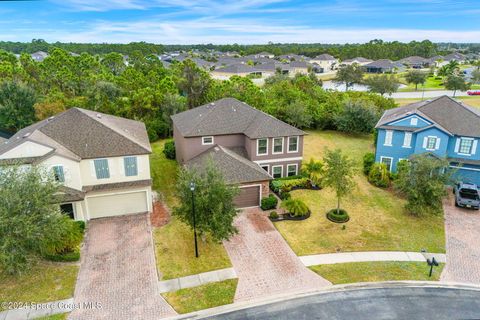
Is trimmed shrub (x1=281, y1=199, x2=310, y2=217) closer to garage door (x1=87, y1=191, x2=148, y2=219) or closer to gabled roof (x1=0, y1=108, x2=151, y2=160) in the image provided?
garage door (x1=87, y1=191, x2=148, y2=219)

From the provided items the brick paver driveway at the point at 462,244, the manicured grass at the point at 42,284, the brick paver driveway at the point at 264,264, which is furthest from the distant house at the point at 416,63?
the manicured grass at the point at 42,284

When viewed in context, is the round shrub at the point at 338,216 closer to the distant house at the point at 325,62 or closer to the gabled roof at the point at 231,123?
the gabled roof at the point at 231,123

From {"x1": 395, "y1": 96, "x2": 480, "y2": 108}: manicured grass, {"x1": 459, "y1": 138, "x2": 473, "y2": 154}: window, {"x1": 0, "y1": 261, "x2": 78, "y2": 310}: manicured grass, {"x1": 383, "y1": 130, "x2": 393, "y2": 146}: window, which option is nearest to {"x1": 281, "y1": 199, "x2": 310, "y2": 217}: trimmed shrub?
{"x1": 383, "y1": 130, "x2": 393, "y2": 146}: window

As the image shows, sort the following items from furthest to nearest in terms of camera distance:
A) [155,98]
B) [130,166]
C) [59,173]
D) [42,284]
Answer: [155,98]
[130,166]
[59,173]
[42,284]

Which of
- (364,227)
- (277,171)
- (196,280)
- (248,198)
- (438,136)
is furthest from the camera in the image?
(277,171)

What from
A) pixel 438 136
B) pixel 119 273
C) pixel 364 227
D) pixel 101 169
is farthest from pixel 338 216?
pixel 101 169

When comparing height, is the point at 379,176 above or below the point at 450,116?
below

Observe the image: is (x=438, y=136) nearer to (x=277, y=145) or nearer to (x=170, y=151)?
(x=277, y=145)
